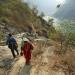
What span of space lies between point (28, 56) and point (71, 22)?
30.8ft

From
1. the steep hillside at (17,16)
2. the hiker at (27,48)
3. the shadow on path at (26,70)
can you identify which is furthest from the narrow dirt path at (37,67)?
the steep hillside at (17,16)

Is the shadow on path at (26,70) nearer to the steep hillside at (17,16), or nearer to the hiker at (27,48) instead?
the hiker at (27,48)

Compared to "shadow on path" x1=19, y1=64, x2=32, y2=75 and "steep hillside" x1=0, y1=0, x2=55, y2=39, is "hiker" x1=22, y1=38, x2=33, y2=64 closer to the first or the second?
"shadow on path" x1=19, y1=64, x2=32, y2=75

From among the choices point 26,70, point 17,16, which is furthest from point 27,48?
point 17,16

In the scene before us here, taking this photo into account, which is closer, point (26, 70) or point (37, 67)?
point (26, 70)

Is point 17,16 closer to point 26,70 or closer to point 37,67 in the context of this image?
point 37,67

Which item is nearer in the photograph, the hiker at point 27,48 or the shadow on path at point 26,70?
the shadow on path at point 26,70

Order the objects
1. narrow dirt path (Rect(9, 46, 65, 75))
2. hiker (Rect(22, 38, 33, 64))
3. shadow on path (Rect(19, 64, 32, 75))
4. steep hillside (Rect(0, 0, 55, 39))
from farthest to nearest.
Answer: steep hillside (Rect(0, 0, 55, 39))
hiker (Rect(22, 38, 33, 64))
narrow dirt path (Rect(9, 46, 65, 75))
shadow on path (Rect(19, 64, 32, 75))

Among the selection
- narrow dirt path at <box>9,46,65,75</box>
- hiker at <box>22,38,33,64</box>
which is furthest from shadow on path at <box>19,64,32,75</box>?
hiker at <box>22,38,33,64</box>

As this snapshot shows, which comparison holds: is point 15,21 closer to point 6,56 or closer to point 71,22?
point 71,22

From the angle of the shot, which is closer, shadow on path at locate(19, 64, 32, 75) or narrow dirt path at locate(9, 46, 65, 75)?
shadow on path at locate(19, 64, 32, 75)

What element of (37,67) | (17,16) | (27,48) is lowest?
(37,67)

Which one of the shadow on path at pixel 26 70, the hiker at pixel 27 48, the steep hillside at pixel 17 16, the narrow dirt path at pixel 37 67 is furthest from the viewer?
the steep hillside at pixel 17 16

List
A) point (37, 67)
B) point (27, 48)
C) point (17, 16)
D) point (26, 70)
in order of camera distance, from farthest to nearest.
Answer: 1. point (17, 16)
2. point (37, 67)
3. point (27, 48)
4. point (26, 70)
